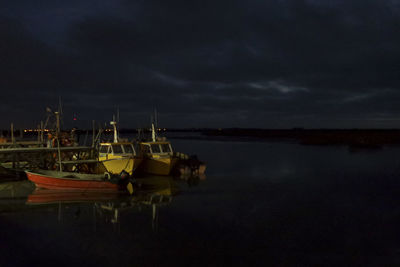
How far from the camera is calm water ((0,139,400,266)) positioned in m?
10.3

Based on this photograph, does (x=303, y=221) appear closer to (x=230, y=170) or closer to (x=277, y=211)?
(x=277, y=211)

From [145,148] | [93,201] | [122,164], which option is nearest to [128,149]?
[145,148]

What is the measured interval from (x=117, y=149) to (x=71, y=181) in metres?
7.38

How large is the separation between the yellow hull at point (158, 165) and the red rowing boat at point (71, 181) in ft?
24.3

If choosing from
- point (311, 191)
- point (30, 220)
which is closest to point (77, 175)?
point (30, 220)

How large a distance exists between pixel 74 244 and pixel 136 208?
5133 millimetres

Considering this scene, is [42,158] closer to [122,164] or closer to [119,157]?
[119,157]

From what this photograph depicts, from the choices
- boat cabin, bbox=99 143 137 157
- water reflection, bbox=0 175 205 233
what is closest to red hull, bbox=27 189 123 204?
water reflection, bbox=0 175 205 233

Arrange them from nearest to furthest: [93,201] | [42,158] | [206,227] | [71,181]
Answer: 1. [206,227]
2. [93,201]
3. [71,181]
4. [42,158]

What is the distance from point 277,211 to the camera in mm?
15969

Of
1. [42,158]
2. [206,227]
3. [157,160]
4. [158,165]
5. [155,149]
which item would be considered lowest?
[206,227]

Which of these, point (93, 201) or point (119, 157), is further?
point (119, 157)

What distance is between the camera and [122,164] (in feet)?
81.0

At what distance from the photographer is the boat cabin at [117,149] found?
26156 millimetres
